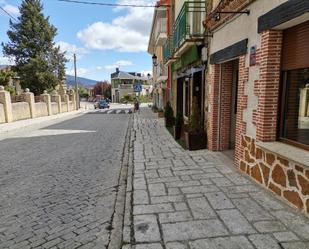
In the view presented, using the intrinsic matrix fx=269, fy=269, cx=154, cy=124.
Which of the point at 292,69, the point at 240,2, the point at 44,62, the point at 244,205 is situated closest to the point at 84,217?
the point at 244,205

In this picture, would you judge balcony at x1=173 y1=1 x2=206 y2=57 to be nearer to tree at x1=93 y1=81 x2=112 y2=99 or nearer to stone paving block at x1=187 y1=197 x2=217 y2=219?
stone paving block at x1=187 y1=197 x2=217 y2=219

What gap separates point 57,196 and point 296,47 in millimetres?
4911

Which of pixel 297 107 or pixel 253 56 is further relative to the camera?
pixel 253 56

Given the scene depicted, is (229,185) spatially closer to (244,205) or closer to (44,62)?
(244,205)

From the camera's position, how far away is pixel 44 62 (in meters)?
34.2

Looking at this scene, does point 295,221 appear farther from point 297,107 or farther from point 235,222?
point 297,107

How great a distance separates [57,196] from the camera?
16.5ft

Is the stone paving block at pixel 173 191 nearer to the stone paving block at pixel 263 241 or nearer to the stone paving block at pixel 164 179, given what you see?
the stone paving block at pixel 164 179

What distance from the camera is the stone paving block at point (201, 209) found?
156 inches

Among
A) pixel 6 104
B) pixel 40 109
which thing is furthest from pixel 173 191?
pixel 40 109

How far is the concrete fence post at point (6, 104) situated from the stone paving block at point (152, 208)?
1669 centimetres

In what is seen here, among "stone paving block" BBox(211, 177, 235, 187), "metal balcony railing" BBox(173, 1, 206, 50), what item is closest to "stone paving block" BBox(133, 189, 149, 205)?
"stone paving block" BBox(211, 177, 235, 187)

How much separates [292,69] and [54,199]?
4.73 metres

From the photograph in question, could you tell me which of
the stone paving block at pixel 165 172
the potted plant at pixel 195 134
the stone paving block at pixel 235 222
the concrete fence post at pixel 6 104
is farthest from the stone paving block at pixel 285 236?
the concrete fence post at pixel 6 104
